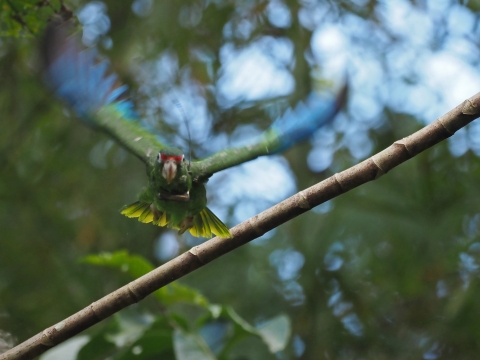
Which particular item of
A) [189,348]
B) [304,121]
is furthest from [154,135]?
[189,348]

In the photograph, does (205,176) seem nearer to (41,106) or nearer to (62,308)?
(62,308)

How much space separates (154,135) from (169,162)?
62 centimetres

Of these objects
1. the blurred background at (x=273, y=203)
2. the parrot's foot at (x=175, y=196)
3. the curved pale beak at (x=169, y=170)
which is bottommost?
the blurred background at (x=273, y=203)

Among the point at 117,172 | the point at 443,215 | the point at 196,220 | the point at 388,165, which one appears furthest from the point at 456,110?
the point at 117,172

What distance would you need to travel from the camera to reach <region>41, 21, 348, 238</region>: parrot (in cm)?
277

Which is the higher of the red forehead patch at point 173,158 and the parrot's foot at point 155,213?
the red forehead patch at point 173,158

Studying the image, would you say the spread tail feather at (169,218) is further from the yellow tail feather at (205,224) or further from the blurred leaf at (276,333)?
the blurred leaf at (276,333)

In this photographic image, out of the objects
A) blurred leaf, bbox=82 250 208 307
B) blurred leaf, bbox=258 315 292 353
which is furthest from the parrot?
blurred leaf, bbox=258 315 292 353

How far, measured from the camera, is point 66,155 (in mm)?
5715

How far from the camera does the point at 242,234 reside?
243cm

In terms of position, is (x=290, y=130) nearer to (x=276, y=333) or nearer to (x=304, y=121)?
(x=304, y=121)

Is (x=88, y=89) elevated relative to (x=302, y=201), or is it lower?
elevated

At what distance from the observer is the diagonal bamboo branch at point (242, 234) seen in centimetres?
227

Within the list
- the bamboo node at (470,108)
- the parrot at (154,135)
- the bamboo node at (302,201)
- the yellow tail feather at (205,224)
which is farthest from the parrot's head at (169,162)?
the bamboo node at (470,108)
